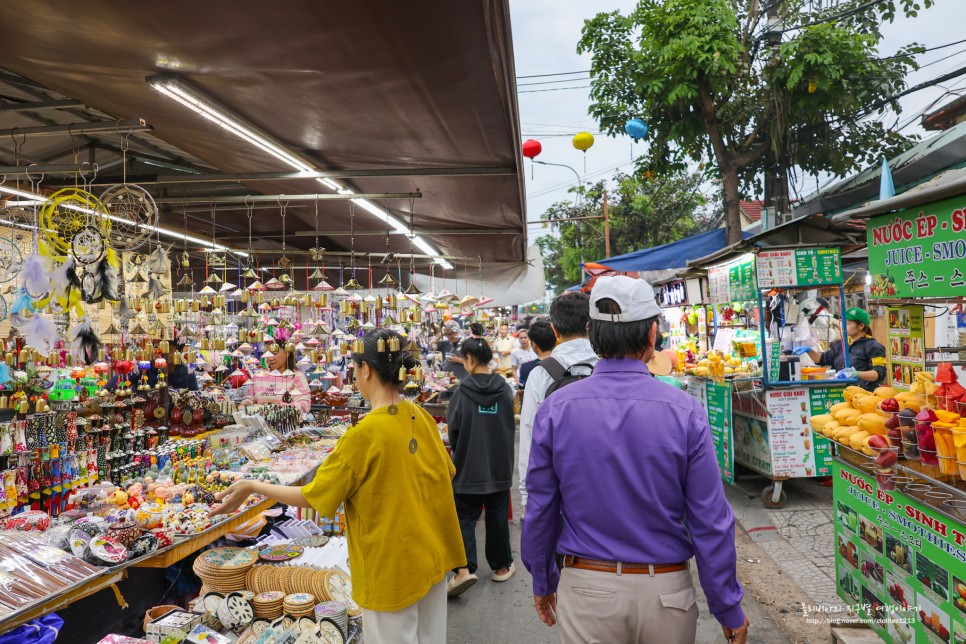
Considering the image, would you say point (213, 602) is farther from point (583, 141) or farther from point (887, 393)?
point (583, 141)

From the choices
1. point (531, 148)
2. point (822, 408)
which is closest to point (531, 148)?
point (531, 148)

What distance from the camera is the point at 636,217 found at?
21609 mm

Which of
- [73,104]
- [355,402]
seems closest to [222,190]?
[73,104]

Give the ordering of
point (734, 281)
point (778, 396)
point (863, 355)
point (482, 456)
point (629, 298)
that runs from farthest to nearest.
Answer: point (734, 281)
point (863, 355)
point (778, 396)
point (482, 456)
point (629, 298)

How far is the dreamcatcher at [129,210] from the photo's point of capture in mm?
3564

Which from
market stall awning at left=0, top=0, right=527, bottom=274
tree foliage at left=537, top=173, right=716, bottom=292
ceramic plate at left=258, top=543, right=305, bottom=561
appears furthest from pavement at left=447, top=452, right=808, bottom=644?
tree foliage at left=537, top=173, right=716, bottom=292

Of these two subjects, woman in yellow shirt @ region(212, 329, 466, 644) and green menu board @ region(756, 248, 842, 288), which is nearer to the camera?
woman in yellow shirt @ region(212, 329, 466, 644)

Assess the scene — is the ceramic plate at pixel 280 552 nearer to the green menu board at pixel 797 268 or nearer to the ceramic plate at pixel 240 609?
the ceramic plate at pixel 240 609

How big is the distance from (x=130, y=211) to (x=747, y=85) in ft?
33.7

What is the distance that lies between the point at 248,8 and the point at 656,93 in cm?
941

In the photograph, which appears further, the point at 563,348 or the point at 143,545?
the point at 563,348

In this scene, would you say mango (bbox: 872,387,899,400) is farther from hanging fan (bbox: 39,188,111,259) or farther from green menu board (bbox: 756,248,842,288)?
hanging fan (bbox: 39,188,111,259)

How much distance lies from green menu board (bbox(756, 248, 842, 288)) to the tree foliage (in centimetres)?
1243

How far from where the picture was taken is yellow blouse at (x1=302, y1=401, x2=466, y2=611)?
7.55 ft
